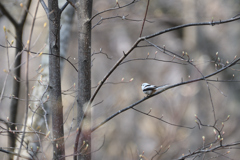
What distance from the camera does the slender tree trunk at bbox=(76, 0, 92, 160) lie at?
1802 mm

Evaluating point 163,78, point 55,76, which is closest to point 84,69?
point 55,76

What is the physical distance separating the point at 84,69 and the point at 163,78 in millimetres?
3939

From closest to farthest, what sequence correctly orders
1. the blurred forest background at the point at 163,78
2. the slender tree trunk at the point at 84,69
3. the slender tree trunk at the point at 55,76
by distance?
the slender tree trunk at the point at 84,69
the slender tree trunk at the point at 55,76
the blurred forest background at the point at 163,78

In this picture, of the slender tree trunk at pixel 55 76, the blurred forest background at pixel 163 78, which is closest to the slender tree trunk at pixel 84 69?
the slender tree trunk at pixel 55 76

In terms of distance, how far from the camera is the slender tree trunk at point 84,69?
180 cm

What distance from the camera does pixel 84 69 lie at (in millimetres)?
1843

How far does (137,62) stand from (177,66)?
0.75 meters

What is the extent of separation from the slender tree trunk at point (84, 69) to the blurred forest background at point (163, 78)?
100 inches

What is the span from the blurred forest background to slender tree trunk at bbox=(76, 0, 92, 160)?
2.54 meters

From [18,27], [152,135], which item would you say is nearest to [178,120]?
[152,135]

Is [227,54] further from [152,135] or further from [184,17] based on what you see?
[152,135]

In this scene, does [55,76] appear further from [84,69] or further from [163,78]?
[163,78]

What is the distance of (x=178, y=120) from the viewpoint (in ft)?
15.2

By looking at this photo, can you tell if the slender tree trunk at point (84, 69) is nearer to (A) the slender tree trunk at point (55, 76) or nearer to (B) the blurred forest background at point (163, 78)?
(A) the slender tree trunk at point (55, 76)
